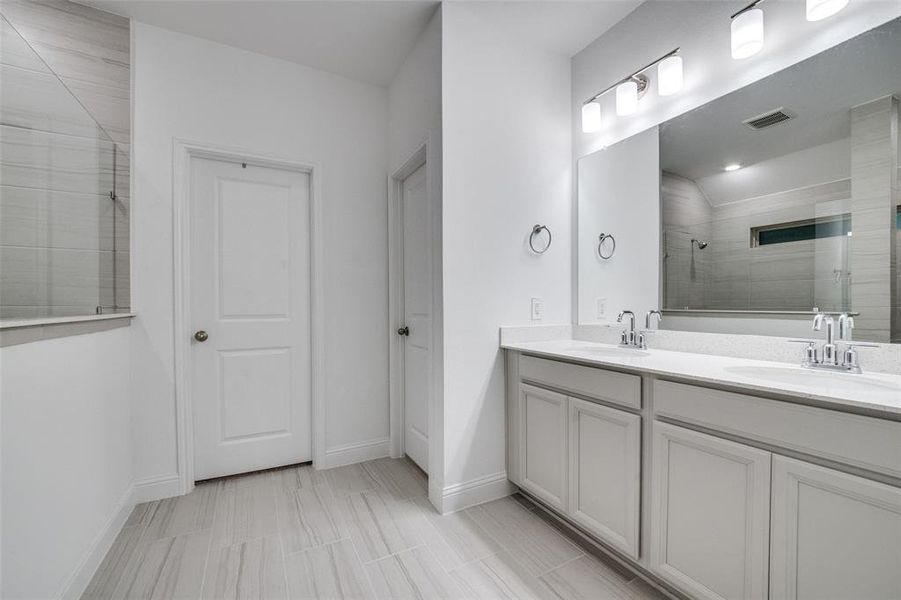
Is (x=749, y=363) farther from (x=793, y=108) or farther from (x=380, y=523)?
(x=380, y=523)

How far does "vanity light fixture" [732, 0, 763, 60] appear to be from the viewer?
145cm

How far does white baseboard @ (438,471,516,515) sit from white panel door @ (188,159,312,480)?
1.11 m

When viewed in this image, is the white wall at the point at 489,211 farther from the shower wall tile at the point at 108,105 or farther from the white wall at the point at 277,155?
the shower wall tile at the point at 108,105

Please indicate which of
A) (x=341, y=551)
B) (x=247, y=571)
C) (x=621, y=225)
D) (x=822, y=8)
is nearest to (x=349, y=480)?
(x=341, y=551)

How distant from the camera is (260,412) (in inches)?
93.6

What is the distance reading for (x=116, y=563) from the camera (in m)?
1.56

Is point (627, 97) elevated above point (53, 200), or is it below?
above

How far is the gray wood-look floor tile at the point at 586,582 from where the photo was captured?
137cm

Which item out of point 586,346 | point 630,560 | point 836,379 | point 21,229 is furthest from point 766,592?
point 21,229

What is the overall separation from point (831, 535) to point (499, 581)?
1.06 m

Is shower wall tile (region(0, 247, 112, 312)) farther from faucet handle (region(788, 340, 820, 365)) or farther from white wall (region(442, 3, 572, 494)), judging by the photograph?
faucet handle (region(788, 340, 820, 365))

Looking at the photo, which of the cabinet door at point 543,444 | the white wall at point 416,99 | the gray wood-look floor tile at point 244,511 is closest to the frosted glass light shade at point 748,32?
the white wall at point 416,99

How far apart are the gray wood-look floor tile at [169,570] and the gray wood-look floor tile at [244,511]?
0.28ft

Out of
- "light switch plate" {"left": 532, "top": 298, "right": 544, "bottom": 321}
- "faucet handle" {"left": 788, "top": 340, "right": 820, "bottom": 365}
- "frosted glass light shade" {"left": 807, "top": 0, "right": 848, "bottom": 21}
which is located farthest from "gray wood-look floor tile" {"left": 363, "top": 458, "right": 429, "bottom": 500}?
"frosted glass light shade" {"left": 807, "top": 0, "right": 848, "bottom": 21}
